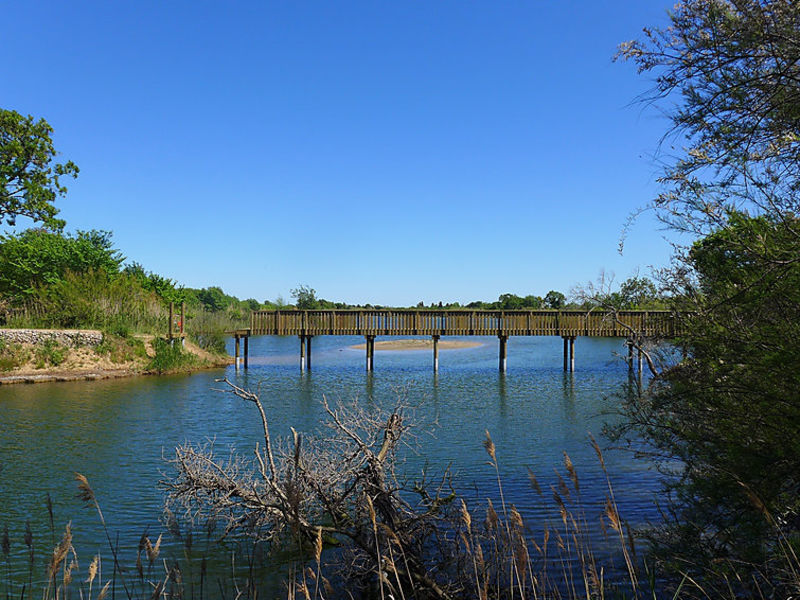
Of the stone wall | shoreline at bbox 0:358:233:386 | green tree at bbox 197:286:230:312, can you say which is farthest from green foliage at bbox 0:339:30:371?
green tree at bbox 197:286:230:312

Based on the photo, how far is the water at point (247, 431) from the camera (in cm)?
938

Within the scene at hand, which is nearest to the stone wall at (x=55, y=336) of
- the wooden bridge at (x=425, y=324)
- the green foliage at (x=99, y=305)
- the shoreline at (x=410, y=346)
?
the green foliage at (x=99, y=305)

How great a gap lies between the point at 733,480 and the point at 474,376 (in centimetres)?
2614

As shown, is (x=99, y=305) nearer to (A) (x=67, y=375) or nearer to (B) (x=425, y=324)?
A: (A) (x=67, y=375)

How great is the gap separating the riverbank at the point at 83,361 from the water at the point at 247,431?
4.51 feet

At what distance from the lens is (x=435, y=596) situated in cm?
564

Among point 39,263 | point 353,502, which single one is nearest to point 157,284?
point 39,263

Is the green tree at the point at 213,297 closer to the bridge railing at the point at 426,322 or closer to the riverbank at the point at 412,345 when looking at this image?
the riverbank at the point at 412,345

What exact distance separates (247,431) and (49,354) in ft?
49.6

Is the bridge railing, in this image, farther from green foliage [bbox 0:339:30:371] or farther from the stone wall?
green foliage [bbox 0:339:30:371]

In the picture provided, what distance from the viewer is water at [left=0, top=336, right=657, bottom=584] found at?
9.38 metres

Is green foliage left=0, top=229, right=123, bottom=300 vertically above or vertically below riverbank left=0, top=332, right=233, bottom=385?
above

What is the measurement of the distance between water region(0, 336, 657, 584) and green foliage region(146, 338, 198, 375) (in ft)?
4.97

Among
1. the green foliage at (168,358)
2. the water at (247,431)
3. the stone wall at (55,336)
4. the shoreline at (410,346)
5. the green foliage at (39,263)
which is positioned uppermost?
the green foliage at (39,263)
